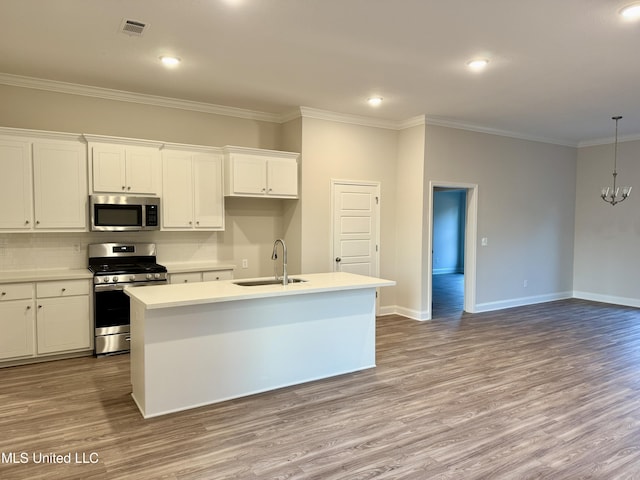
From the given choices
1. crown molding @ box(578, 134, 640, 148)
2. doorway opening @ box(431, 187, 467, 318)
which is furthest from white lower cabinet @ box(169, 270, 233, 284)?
doorway opening @ box(431, 187, 467, 318)

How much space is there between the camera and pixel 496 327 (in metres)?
5.89

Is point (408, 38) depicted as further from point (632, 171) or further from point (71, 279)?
point (632, 171)

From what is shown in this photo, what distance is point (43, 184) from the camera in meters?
4.35

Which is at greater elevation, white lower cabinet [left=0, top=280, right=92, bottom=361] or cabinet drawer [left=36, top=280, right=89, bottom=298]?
cabinet drawer [left=36, top=280, right=89, bottom=298]

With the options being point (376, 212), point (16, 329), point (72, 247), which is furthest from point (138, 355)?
point (376, 212)

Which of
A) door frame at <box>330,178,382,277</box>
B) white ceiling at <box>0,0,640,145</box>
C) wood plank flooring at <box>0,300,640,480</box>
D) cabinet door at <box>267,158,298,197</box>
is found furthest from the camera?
door frame at <box>330,178,382,277</box>

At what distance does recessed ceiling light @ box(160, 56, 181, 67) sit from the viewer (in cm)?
388

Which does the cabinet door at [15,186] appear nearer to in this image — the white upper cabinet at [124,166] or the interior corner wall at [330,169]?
the white upper cabinet at [124,166]

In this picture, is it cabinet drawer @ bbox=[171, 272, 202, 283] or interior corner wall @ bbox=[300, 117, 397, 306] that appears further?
interior corner wall @ bbox=[300, 117, 397, 306]

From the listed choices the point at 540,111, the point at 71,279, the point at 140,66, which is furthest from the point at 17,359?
the point at 540,111

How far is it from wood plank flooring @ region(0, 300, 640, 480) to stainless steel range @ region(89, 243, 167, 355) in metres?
0.21

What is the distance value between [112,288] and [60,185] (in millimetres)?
1178

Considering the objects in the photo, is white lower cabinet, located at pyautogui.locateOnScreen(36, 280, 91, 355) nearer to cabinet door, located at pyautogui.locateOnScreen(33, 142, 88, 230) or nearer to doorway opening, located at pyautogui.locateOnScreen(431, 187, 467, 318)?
cabinet door, located at pyautogui.locateOnScreen(33, 142, 88, 230)

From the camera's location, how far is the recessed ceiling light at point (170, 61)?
12.7ft
